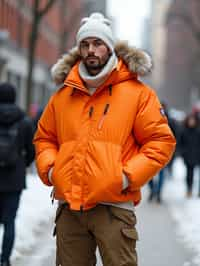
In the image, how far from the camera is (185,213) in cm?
1254

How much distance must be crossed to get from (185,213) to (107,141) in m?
8.43

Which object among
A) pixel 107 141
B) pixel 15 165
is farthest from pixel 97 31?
pixel 15 165

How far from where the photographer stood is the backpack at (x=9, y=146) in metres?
6.69

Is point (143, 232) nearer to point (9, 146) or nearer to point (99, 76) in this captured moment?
point (9, 146)

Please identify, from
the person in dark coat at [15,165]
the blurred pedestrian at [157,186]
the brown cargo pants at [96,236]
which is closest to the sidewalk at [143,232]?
the blurred pedestrian at [157,186]

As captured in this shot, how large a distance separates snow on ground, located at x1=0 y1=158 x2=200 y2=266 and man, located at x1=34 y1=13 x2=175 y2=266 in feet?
11.4

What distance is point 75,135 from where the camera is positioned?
4383 mm

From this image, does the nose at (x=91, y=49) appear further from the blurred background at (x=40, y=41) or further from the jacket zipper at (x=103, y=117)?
the blurred background at (x=40, y=41)

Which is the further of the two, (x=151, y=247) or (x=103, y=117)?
(x=151, y=247)

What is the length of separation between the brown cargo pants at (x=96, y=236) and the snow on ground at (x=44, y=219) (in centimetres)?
340

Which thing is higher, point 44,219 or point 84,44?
point 84,44

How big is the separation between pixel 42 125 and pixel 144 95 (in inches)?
27.0

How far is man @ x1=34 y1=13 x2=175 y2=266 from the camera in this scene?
4.27 m

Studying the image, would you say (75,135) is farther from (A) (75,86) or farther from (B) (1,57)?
(B) (1,57)
